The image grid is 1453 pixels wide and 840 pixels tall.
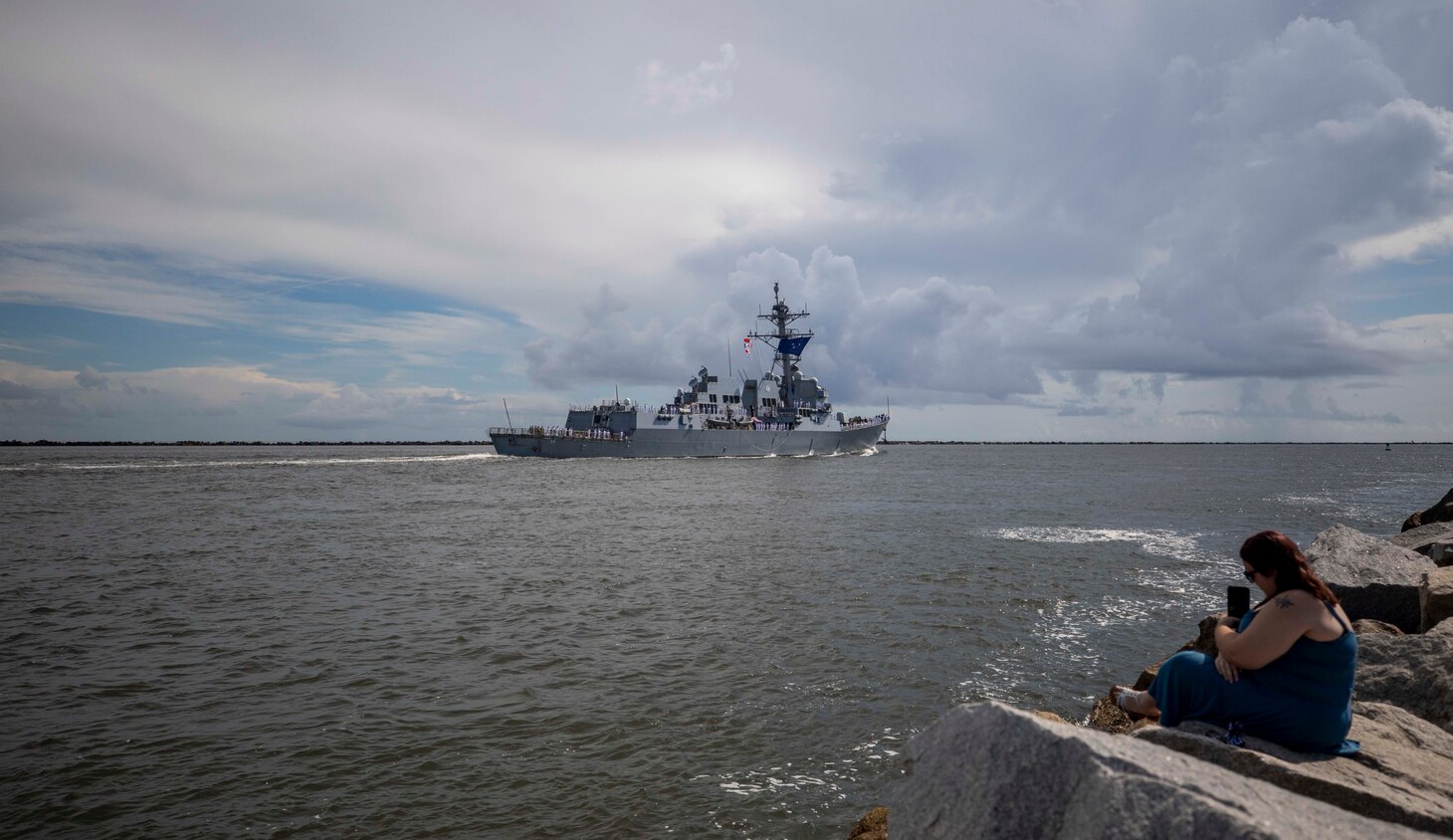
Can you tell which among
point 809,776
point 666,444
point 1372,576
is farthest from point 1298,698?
point 666,444

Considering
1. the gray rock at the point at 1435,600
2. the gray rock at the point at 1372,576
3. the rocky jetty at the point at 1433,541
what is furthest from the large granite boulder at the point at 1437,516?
the gray rock at the point at 1435,600

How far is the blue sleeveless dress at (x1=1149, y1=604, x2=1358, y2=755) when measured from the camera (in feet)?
11.8

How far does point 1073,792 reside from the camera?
2.54 meters

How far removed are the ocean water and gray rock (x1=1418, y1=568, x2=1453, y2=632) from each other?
8.60ft

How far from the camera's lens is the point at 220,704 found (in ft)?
24.3

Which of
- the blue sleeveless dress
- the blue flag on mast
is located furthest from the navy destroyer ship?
the blue sleeveless dress

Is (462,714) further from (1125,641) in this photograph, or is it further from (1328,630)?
(1125,641)

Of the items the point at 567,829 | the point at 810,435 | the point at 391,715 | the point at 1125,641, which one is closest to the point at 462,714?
the point at 391,715

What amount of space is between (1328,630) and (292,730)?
7.75 m

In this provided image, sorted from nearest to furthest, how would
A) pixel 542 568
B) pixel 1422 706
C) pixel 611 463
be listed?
pixel 1422 706, pixel 542 568, pixel 611 463

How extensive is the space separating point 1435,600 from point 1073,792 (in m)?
7.03

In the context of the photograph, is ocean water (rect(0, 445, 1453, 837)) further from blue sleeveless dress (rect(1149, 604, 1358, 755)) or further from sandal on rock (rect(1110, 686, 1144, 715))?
blue sleeveless dress (rect(1149, 604, 1358, 755))

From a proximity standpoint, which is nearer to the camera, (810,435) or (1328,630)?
(1328,630)

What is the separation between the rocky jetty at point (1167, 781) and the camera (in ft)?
7.59
